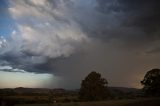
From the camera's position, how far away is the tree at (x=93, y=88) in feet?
224

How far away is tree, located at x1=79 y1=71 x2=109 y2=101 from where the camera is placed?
68.2 meters

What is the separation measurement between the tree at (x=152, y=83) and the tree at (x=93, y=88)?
10906 millimetres

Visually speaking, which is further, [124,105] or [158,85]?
[158,85]

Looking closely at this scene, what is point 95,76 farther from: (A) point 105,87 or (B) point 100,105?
(B) point 100,105

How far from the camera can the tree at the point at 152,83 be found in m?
65.8

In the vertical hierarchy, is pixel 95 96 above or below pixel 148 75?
below

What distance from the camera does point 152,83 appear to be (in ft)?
220

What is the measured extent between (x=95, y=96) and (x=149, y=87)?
1453 centimetres

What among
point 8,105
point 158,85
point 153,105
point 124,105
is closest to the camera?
point 8,105

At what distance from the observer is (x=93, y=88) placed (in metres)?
68.8

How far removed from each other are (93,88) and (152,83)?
610 inches

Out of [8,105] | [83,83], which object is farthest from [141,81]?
[8,105]

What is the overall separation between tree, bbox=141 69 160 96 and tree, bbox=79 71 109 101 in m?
10.9

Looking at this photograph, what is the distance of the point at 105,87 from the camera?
233ft
